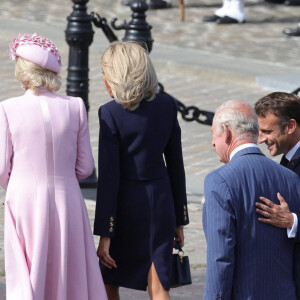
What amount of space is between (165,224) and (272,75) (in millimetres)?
8506

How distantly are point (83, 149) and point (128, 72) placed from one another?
419mm

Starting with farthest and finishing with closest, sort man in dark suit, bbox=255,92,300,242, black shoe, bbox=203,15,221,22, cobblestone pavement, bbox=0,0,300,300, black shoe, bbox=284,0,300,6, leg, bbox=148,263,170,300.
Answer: black shoe, bbox=284,0,300,6, black shoe, bbox=203,15,221,22, cobblestone pavement, bbox=0,0,300,300, leg, bbox=148,263,170,300, man in dark suit, bbox=255,92,300,242

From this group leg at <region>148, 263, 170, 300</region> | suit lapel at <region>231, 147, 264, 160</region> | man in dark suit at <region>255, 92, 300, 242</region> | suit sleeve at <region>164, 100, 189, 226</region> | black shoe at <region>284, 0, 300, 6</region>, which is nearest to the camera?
suit lapel at <region>231, 147, 264, 160</region>

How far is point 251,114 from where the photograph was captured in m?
3.92

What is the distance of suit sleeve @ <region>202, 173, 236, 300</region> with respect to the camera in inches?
148

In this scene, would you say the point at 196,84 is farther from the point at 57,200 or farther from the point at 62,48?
the point at 57,200

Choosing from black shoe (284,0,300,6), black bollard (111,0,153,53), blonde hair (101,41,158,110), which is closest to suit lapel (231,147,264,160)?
blonde hair (101,41,158,110)

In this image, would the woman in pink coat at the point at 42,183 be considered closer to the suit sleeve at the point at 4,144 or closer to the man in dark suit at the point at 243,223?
the suit sleeve at the point at 4,144

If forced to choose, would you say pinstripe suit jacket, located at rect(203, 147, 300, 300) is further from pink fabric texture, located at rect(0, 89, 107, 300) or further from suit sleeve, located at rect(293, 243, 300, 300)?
pink fabric texture, located at rect(0, 89, 107, 300)

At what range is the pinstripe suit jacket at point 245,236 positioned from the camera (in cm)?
378

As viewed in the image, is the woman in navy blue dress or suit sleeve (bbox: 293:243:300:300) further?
the woman in navy blue dress

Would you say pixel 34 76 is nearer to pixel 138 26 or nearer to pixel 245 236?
pixel 245 236

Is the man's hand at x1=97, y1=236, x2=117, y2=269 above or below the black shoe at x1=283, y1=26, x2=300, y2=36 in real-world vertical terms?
above

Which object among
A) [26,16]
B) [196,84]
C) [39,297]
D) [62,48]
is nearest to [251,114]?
[39,297]
